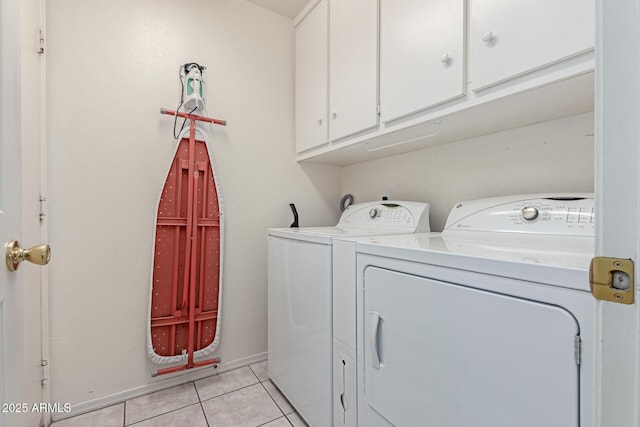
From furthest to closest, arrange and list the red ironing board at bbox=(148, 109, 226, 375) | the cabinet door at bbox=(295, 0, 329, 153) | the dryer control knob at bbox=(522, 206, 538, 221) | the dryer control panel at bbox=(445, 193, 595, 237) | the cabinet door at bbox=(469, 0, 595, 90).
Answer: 1. the cabinet door at bbox=(295, 0, 329, 153)
2. the red ironing board at bbox=(148, 109, 226, 375)
3. the dryer control knob at bbox=(522, 206, 538, 221)
4. the dryer control panel at bbox=(445, 193, 595, 237)
5. the cabinet door at bbox=(469, 0, 595, 90)

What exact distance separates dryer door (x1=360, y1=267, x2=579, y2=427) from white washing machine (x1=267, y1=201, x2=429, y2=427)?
28cm

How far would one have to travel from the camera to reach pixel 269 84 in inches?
88.2

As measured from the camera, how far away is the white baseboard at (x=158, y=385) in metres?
1.61

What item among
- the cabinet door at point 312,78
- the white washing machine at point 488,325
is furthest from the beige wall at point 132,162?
the white washing machine at point 488,325

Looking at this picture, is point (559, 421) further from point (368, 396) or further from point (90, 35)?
point (90, 35)

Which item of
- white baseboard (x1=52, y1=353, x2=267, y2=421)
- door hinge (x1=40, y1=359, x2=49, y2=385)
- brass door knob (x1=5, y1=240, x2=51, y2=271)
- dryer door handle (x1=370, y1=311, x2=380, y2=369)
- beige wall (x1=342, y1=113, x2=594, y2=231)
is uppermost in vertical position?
beige wall (x1=342, y1=113, x2=594, y2=231)

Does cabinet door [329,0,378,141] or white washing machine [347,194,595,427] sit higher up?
cabinet door [329,0,378,141]

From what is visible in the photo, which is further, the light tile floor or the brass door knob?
the light tile floor

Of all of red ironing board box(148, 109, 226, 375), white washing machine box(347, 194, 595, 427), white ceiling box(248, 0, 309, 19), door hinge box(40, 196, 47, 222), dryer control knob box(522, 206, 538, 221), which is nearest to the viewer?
white washing machine box(347, 194, 595, 427)

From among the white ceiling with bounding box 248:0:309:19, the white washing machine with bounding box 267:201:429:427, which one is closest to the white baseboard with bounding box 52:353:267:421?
the white washing machine with bounding box 267:201:429:427

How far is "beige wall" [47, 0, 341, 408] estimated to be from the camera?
1.58 m

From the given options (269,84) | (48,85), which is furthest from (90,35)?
(269,84)

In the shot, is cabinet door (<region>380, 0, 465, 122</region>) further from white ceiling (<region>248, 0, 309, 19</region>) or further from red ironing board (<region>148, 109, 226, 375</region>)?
red ironing board (<region>148, 109, 226, 375</region>)

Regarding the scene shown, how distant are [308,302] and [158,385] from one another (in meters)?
1.23
